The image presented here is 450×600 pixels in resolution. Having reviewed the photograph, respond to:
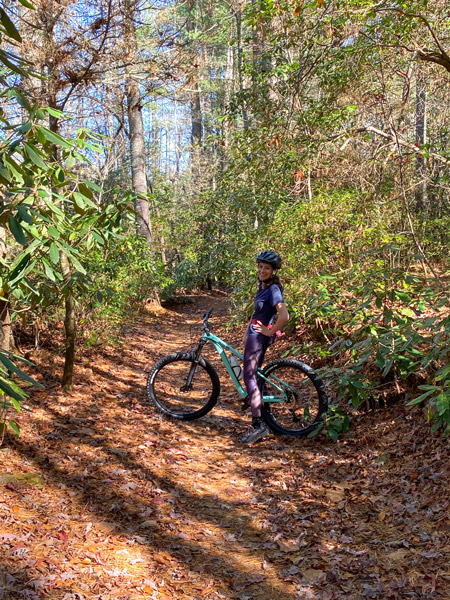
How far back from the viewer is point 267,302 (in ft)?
18.5

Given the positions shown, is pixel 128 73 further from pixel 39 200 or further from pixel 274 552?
pixel 274 552

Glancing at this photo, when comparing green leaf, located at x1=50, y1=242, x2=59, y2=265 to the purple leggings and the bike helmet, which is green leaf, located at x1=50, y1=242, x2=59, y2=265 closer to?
the bike helmet

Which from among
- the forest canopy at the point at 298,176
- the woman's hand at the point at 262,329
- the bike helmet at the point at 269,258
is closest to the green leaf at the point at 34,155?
the forest canopy at the point at 298,176

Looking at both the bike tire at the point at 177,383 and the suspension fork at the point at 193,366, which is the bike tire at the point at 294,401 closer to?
the bike tire at the point at 177,383

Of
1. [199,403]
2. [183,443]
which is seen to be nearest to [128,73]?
[199,403]

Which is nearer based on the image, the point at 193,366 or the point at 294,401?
the point at 294,401

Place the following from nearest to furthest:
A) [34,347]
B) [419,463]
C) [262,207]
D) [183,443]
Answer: [419,463] → [183,443] → [34,347] → [262,207]

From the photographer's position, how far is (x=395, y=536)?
12.4ft

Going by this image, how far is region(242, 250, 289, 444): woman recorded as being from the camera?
559 cm

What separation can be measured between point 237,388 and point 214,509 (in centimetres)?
202

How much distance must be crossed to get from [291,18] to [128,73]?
287 cm

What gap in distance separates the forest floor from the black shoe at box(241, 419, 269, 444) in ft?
0.41

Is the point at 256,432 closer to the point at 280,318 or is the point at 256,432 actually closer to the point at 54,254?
the point at 280,318

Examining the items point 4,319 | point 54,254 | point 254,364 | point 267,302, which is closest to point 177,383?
point 254,364
